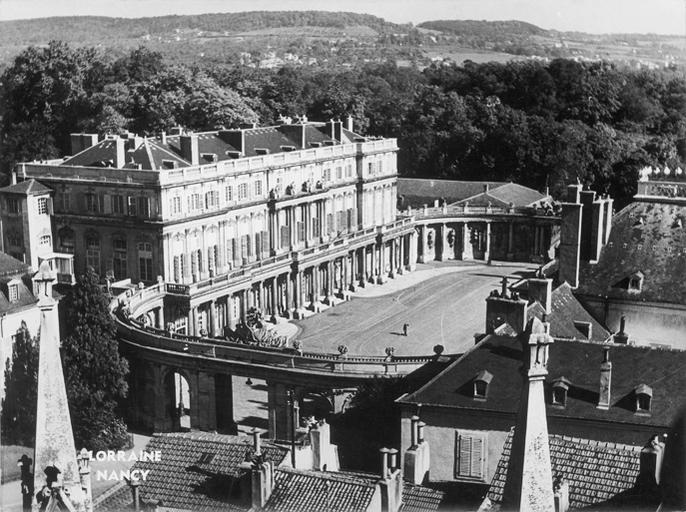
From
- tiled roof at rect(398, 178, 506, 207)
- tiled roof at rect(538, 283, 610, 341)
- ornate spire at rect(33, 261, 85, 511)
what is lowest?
tiled roof at rect(398, 178, 506, 207)

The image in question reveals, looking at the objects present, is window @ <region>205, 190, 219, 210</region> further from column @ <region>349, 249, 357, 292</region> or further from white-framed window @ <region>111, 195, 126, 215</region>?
column @ <region>349, 249, 357, 292</region>

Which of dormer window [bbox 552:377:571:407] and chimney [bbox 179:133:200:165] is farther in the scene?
chimney [bbox 179:133:200:165]

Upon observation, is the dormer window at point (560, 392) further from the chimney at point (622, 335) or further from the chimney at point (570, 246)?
the chimney at point (570, 246)

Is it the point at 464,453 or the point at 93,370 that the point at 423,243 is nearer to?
the point at 93,370

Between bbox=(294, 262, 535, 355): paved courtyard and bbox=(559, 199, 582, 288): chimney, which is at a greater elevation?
bbox=(559, 199, 582, 288): chimney

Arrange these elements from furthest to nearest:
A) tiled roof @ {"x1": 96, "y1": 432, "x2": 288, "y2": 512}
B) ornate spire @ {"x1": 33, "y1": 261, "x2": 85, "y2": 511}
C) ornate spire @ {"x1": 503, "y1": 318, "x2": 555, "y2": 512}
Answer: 1. tiled roof @ {"x1": 96, "y1": 432, "x2": 288, "y2": 512}
2. ornate spire @ {"x1": 33, "y1": 261, "x2": 85, "y2": 511}
3. ornate spire @ {"x1": 503, "y1": 318, "x2": 555, "y2": 512}

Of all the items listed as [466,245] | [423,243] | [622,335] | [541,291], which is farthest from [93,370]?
[466,245]

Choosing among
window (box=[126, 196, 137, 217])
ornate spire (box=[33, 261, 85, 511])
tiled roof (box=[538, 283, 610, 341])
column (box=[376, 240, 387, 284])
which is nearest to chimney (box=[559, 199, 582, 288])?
tiled roof (box=[538, 283, 610, 341])
